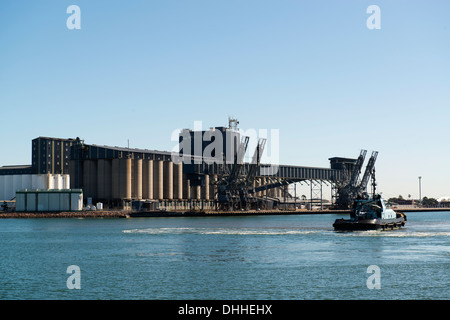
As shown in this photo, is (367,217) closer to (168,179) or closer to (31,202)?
(31,202)

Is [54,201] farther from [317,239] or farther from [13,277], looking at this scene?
[13,277]

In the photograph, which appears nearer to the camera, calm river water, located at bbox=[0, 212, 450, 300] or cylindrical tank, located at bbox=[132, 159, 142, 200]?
calm river water, located at bbox=[0, 212, 450, 300]

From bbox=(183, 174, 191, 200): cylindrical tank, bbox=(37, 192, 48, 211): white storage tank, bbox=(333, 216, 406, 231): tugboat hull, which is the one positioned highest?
bbox=(183, 174, 191, 200): cylindrical tank

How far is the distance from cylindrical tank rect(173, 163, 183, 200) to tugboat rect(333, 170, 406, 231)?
91317mm

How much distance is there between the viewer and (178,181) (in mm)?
174125

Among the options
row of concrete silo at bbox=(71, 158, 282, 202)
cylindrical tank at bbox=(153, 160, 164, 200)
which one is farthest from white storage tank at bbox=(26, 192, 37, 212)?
cylindrical tank at bbox=(153, 160, 164, 200)

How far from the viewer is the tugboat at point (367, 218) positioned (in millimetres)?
83812

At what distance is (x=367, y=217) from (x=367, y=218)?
1.72 feet

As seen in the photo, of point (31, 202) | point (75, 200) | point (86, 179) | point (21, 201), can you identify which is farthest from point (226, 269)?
point (86, 179)

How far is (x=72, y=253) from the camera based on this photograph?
2206 inches

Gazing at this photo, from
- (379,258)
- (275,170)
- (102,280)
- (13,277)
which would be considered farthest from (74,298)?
(275,170)

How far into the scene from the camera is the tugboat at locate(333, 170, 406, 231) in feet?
275

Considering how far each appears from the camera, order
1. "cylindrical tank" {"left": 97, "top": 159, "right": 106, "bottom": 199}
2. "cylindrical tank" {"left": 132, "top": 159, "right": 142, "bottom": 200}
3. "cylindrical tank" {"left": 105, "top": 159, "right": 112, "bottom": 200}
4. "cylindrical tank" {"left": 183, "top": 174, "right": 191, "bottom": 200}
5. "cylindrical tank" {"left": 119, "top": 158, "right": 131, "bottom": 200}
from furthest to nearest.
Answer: "cylindrical tank" {"left": 183, "top": 174, "right": 191, "bottom": 200}
"cylindrical tank" {"left": 97, "top": 159, "right": 106, "bottom": 199}
"cylindrical tank" {"left": 105, "top": 159, "right": 112, "bottom": 200}
"cylindrical tank" {"left": 132, "top": 159, "right": 142, "bottom": 200}
"cylindrical tank" {"left": 119, "top": 158, "right": 131, "bottom": 200}

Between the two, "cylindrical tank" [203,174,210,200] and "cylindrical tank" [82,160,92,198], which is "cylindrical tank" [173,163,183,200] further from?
"cylindrical tank" [82,160,92,198]
